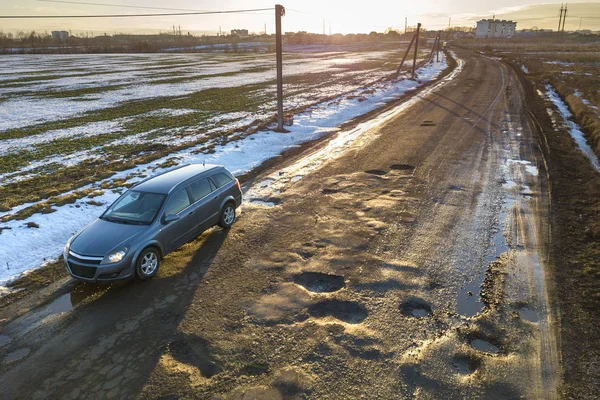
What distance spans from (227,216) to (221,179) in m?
0.93

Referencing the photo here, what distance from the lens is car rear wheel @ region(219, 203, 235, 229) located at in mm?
9297

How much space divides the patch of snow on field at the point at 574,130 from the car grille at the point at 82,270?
14501 millimetres

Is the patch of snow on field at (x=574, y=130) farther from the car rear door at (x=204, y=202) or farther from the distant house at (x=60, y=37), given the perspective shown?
the distant house at (x=60, y=37)

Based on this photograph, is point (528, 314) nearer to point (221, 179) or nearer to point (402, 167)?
point (221, 179)

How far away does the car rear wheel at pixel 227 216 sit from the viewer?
30.5ft

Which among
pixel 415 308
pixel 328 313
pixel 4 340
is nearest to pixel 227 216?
pixel 328 313

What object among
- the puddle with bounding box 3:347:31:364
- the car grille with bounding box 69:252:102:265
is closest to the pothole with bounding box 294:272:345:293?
the car grille with bounding box 69:252:102:265

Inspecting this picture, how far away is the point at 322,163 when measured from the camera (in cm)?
1414

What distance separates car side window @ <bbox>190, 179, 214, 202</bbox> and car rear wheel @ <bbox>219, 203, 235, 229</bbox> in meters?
0.63

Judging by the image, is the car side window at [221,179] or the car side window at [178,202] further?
the car side window at [221,179]

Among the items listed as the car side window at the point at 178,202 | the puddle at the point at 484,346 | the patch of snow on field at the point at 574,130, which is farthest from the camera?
the patch of snow on field at the point at 574,130

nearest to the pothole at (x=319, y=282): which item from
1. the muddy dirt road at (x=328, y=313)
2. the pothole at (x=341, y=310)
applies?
the muddy dirt road at (x=328, y=313)

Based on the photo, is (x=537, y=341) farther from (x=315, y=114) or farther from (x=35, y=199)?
(x=315, y=114)

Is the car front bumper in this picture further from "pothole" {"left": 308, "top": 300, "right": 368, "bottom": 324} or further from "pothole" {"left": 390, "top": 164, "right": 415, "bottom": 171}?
"pothole" {"left": 390, "top": 164, "right": 415, "bottom": 171}
